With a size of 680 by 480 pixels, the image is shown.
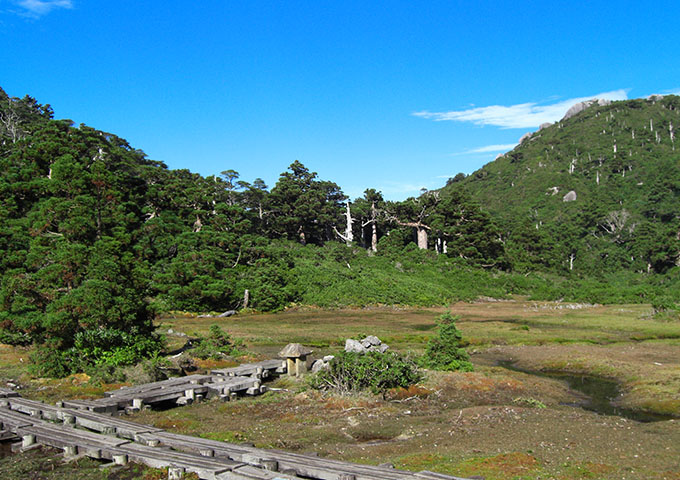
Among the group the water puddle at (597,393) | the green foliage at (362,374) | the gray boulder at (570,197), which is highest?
the gray boulder at (570,197)

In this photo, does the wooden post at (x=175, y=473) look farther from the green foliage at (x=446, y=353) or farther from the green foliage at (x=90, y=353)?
the green foliage at (x=446, y=353)

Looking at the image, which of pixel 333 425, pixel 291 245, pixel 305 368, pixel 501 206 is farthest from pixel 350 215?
pixel 333 425

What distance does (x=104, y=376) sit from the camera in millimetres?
19188

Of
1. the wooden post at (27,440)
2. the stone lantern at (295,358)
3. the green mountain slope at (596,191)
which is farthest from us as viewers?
the green mountain slope at (596,191)

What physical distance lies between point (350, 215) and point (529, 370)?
61969 millimetres

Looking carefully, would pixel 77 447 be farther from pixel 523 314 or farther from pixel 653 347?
pixel 523 314

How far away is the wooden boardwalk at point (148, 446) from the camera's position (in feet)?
28.4

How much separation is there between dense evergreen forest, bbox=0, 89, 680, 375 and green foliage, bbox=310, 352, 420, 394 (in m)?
9.21

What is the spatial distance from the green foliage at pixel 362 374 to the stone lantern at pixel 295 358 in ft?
9.81

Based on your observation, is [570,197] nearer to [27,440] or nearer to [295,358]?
[295,358]

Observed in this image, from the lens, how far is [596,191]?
386ft

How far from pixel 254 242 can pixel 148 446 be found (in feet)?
176

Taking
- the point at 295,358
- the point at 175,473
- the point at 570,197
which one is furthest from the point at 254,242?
the point at 570,197

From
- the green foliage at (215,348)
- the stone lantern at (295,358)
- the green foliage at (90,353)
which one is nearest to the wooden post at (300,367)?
the stone lantern at (295,358)
